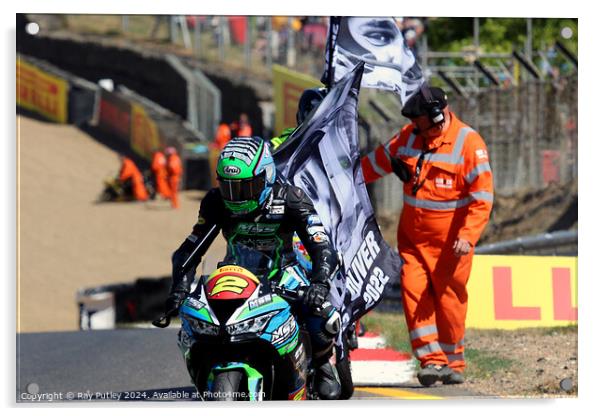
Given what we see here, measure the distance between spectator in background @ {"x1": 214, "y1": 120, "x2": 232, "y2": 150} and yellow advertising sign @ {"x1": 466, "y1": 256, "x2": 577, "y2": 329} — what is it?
52.4ft

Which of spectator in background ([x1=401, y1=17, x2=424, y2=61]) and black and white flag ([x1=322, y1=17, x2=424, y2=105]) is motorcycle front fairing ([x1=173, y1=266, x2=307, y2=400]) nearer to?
black and white flag ([x1=322, y1=17, x2=424, y2=105])

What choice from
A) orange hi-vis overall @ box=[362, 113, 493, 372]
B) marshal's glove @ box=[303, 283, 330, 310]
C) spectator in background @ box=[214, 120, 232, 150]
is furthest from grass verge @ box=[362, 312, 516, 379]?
spectator in background @ box=[214, 120, 232, 150]

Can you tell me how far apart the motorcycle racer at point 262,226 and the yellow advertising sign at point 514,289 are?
2.93m

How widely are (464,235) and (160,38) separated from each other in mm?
17437

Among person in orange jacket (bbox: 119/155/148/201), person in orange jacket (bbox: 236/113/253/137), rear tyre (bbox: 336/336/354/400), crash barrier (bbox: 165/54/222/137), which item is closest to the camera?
rear tyre (bbox: 336/336/354/400)

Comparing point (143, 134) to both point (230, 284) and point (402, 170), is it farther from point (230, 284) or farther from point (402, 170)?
point (230, 284)

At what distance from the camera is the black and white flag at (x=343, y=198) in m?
10.7

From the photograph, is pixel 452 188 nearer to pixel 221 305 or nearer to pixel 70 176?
pixel 221 305

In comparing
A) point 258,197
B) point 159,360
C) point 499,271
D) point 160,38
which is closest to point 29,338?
point 159,360

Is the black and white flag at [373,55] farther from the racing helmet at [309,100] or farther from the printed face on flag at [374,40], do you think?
the racing helmet at [309,100]

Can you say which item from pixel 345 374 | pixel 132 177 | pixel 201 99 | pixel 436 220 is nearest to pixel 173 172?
pixel 201 99

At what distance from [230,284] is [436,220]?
2870 millimetres

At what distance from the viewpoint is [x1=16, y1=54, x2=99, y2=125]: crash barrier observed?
28.6m

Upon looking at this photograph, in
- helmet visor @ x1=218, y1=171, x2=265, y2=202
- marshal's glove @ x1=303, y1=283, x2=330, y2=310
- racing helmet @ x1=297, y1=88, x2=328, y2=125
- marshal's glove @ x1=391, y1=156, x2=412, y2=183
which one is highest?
racing helmet @ x1=297, y1=88, x2=328, y2=125
